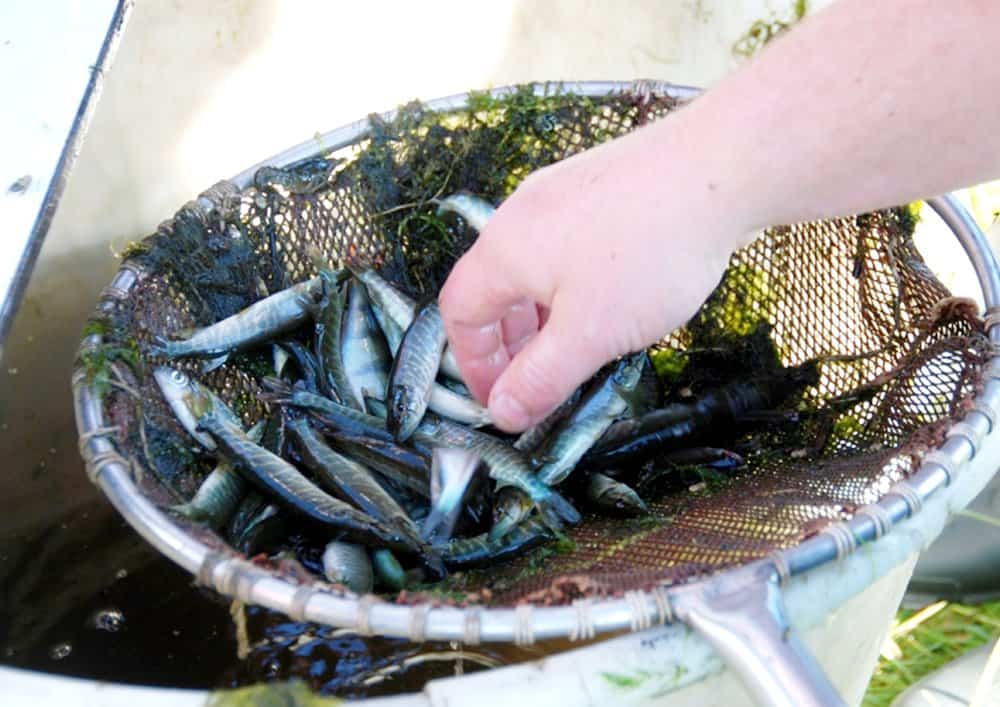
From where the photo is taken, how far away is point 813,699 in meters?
1.14

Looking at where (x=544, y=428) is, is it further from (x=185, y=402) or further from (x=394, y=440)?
(x=185, y=402)

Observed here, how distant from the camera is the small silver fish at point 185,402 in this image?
83.0 inches

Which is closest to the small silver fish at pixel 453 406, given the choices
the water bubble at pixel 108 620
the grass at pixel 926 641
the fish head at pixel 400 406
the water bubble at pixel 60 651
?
the fish head at pixel 400 406

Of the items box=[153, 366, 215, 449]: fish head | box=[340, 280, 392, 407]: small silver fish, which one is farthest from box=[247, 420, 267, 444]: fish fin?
box=[340, 280, 392, 407]: small silver fish

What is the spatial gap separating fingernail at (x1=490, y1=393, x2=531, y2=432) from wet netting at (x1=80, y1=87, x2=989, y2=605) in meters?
0.30

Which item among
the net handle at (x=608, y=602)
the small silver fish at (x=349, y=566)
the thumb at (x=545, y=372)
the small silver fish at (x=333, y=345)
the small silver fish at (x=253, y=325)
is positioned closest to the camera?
the net handle at (x=608, y=602)

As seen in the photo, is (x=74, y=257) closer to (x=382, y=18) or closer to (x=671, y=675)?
(x=382, y=18)

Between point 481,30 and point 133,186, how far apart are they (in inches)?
50.1

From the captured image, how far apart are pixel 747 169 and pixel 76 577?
2231 millimetres

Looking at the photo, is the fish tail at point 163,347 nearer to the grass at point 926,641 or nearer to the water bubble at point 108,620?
the water bubble at point 108,620

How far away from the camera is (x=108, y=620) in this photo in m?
2.47

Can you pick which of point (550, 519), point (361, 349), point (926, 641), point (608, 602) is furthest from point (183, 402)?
point (926, 641)

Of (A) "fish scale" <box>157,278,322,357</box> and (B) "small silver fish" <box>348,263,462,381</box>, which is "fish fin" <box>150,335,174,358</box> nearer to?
(A) "fish scale" <box>157,278,322,357</box>

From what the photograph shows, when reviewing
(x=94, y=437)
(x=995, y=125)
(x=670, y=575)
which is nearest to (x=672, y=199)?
(x=995, y=125)
